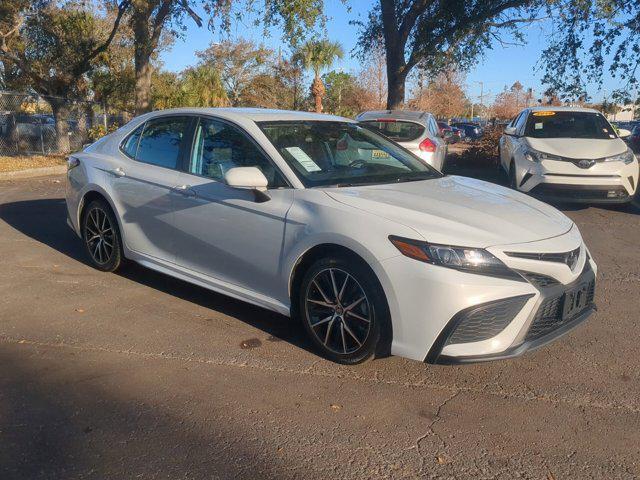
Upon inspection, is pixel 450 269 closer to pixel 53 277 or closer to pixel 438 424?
pixel 438 424

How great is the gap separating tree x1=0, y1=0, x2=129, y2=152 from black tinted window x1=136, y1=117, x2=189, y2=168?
14866 mm

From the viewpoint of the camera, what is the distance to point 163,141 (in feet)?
17.0

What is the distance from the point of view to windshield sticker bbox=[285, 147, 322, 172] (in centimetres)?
428

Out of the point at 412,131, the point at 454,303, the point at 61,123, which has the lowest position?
the point at 454,303

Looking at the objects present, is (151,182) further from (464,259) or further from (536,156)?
(536,156)

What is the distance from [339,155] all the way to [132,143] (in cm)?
204

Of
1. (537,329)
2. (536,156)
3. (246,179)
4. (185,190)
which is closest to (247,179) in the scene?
(246,179)

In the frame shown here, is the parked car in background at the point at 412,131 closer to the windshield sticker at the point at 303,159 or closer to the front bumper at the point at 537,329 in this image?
the windshield sticker at the point at 303,159

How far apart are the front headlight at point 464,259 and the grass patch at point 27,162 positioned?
1298 cm

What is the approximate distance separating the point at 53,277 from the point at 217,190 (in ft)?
7.17

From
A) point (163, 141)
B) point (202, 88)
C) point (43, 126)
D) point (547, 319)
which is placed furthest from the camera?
point (202, 88)

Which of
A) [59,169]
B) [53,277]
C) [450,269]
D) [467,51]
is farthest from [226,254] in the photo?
[467,51]

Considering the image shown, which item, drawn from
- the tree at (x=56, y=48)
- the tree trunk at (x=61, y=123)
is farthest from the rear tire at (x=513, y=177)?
the tree trunk at (x=61, y=123)

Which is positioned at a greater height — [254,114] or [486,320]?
[254,114]
